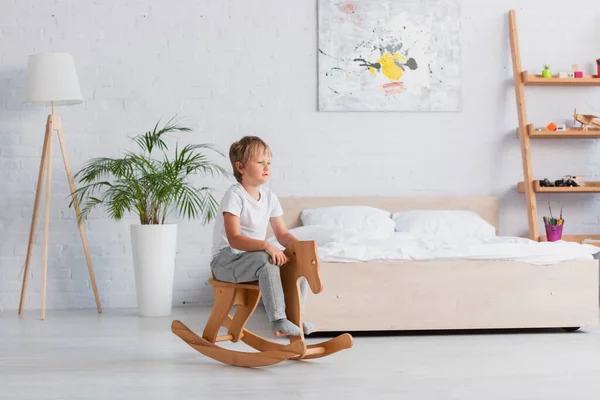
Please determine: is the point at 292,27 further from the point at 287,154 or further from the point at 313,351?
the point at 313,351

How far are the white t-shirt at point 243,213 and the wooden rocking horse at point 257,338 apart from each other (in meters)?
0.18

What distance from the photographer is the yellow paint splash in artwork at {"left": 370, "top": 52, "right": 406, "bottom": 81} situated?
5.04 metres

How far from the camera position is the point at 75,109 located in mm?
4906

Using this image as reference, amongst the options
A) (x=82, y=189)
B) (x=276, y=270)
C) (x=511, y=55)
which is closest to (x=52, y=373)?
(x=276, y=270)

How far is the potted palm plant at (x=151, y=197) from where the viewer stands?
445 centimetres

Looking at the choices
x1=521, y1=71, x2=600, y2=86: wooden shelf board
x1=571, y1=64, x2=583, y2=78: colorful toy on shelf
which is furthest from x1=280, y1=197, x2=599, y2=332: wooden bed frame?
x1=571, y1=64, x2=583, y2=78: colorful toy on shelf

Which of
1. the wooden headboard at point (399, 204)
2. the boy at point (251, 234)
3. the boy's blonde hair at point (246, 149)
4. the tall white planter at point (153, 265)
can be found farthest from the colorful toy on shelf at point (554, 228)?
the boy's blonde hair at point (246, 149)

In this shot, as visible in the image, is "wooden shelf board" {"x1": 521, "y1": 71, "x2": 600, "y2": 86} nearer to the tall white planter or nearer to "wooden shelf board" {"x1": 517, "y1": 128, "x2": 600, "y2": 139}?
"wooden shelf board" {"x1": 517, "y1": 128, "x2": 600, "y2": 139}

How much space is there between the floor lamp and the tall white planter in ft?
1.22

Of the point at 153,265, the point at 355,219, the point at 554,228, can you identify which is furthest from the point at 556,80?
the point at 153,265

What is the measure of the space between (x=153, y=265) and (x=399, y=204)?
1601 mm

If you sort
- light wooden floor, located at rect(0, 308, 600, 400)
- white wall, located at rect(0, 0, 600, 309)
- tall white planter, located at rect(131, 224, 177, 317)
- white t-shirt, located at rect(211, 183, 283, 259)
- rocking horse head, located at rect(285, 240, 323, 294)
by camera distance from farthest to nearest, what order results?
1. white wall, located at rect(0, 0, 600, 309)
2. tall white planter, located at rect(131, 224, 177, 317)
3. white t-shirt, located at rect(211, 183, 283, 259)
4. rocking horse head, located at rect(285, 240, 323, 294)
5. light wooden floor, located at rect(0, 308, 600, 400)

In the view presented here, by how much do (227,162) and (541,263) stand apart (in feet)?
7.00

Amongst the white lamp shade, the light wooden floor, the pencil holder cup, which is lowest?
the light wooden floor
